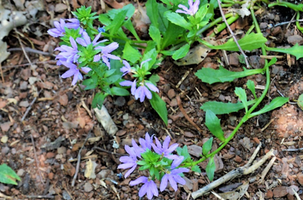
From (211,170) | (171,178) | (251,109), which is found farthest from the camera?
(251,109)

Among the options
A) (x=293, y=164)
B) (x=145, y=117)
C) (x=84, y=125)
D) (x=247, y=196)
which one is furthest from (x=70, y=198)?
(x=293, y=164)

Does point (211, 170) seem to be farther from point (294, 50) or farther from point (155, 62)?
point (294, 50)

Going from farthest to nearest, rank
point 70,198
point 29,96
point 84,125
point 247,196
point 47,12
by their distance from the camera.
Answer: point 47,12 → point 29,96 → point 84,125 → point 70,198 → point 247,196

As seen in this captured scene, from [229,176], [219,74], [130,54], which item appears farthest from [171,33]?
[229,176]

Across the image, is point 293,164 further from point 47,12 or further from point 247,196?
point 47,12

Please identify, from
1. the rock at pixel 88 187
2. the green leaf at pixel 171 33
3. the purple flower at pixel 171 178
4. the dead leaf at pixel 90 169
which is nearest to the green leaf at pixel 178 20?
the green leaf at pixel 171 33

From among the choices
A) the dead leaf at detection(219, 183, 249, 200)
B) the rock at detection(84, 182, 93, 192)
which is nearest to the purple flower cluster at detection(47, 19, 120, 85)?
the rock at detection(84, 182, 93, 192)

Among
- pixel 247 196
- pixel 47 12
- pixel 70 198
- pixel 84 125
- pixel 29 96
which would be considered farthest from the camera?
pixel 47 12
